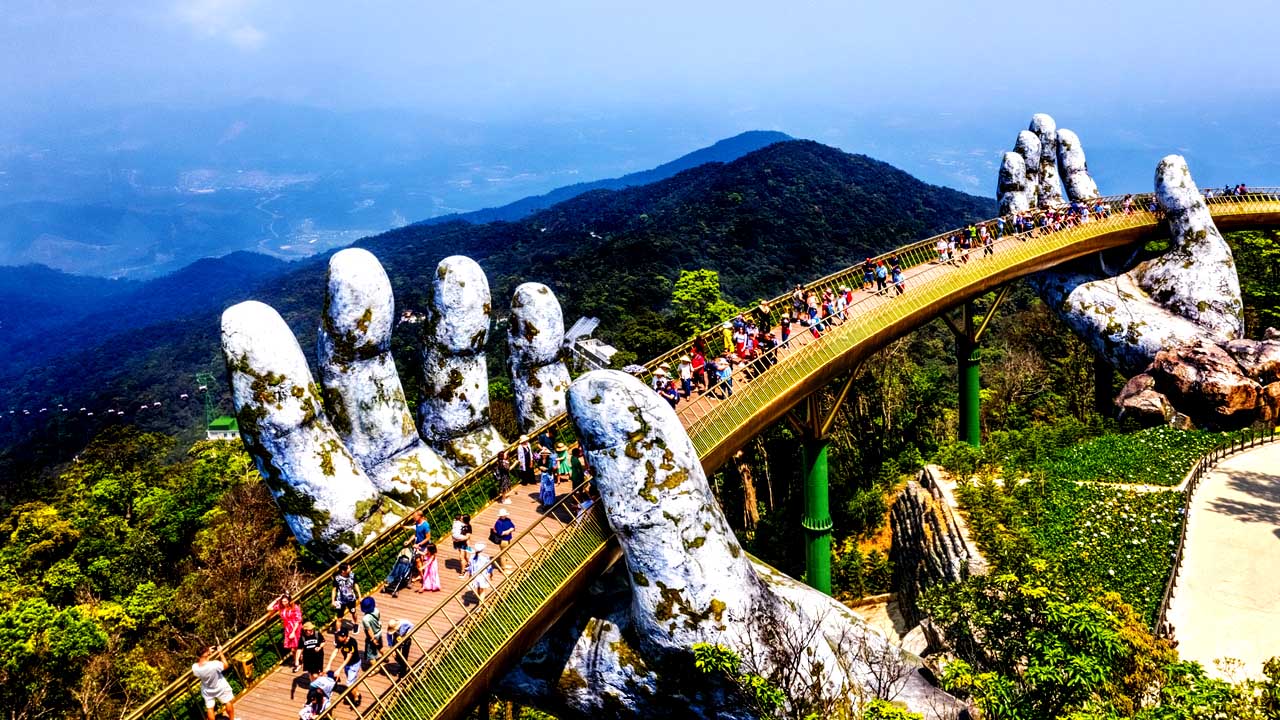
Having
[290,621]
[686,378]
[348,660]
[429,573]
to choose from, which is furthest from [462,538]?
[686,378]

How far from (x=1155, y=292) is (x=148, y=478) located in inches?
1872

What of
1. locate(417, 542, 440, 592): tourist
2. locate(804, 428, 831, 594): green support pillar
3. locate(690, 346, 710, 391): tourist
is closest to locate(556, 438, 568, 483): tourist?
locate(417, 542, 440, 592): tourist

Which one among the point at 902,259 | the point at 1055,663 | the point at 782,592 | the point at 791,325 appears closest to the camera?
the point at 1055,663

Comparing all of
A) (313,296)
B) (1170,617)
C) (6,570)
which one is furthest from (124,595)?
(313,296)

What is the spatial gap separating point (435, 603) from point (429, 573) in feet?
2.06

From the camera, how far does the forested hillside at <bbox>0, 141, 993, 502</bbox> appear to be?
250 feet

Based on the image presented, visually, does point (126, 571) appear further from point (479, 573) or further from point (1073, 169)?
point (1073, 169)

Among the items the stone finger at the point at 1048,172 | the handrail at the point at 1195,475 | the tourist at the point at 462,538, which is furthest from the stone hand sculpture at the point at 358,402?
the stone finger at the point at 1048,172

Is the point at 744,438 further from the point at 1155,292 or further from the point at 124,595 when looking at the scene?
the point at 124,595

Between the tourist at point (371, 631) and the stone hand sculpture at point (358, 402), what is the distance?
312 cm

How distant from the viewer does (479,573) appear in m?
12.5

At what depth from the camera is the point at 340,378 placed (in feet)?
51.2

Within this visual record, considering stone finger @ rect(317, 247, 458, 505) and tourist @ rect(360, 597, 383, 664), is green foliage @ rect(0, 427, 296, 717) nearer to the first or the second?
stone finger @ rect(317, 247, 458, 505)

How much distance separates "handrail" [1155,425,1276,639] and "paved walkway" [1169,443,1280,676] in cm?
17
